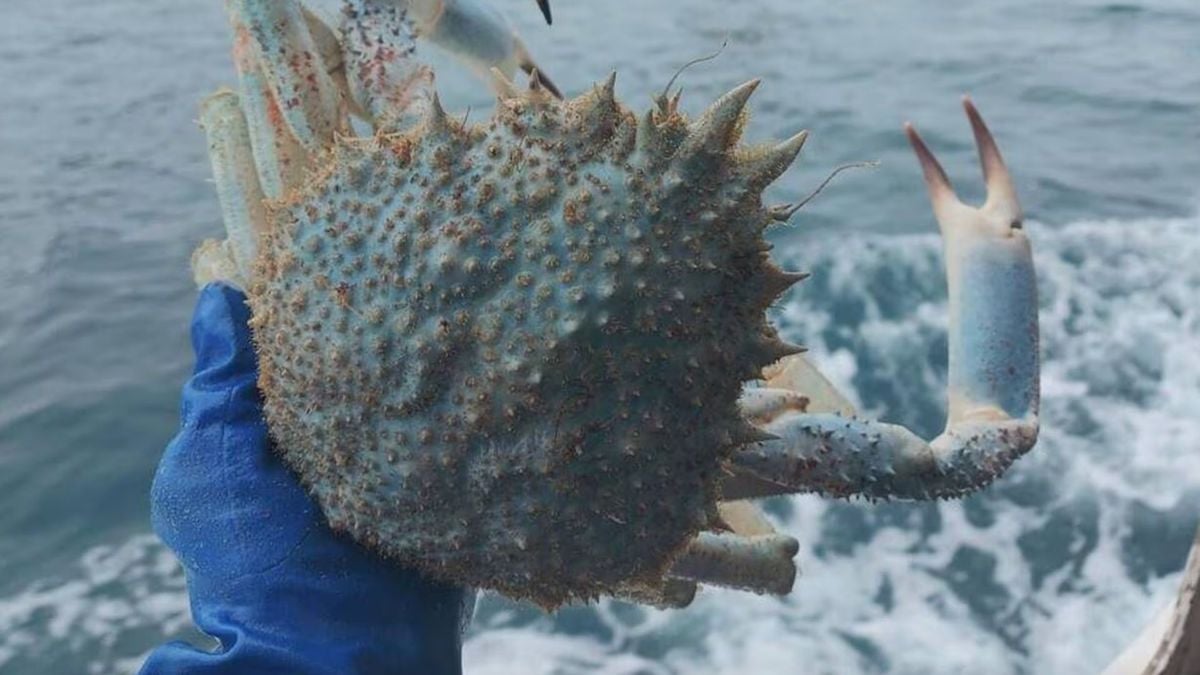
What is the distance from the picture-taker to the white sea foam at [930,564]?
14.5ft

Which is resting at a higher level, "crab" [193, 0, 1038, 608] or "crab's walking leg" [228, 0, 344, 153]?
"crab's walking leg" [228, 0, 344, 153]

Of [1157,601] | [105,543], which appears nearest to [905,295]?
[1157,601]

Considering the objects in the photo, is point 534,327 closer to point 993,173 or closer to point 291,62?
point 291,62

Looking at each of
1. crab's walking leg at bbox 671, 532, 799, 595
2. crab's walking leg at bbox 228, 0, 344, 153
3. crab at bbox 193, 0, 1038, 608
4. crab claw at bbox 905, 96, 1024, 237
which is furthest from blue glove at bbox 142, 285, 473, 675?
crab claw at bbox 905, 96, 1024, 237

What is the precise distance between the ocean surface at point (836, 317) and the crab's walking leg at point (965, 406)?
12.8 inches

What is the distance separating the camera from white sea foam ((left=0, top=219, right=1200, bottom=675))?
174 inches

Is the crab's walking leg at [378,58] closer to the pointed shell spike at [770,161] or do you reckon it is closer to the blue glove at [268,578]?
the blue glove at [268,578]

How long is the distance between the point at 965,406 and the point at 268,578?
1608 millimetres

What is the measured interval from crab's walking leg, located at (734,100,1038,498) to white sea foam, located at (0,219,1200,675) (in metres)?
2.14

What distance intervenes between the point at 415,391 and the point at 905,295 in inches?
207

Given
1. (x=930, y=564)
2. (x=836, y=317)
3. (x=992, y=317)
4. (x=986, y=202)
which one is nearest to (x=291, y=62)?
(x=992, y=317)

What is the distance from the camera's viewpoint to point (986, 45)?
32.7ft

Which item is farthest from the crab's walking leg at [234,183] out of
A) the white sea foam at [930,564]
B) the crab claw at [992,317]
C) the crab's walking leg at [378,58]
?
the white sea foam at [930,564]

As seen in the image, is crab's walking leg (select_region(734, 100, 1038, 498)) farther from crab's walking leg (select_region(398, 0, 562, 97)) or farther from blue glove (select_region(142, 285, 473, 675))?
crab's walking leg (select_region(398, 0, 562, 97))
